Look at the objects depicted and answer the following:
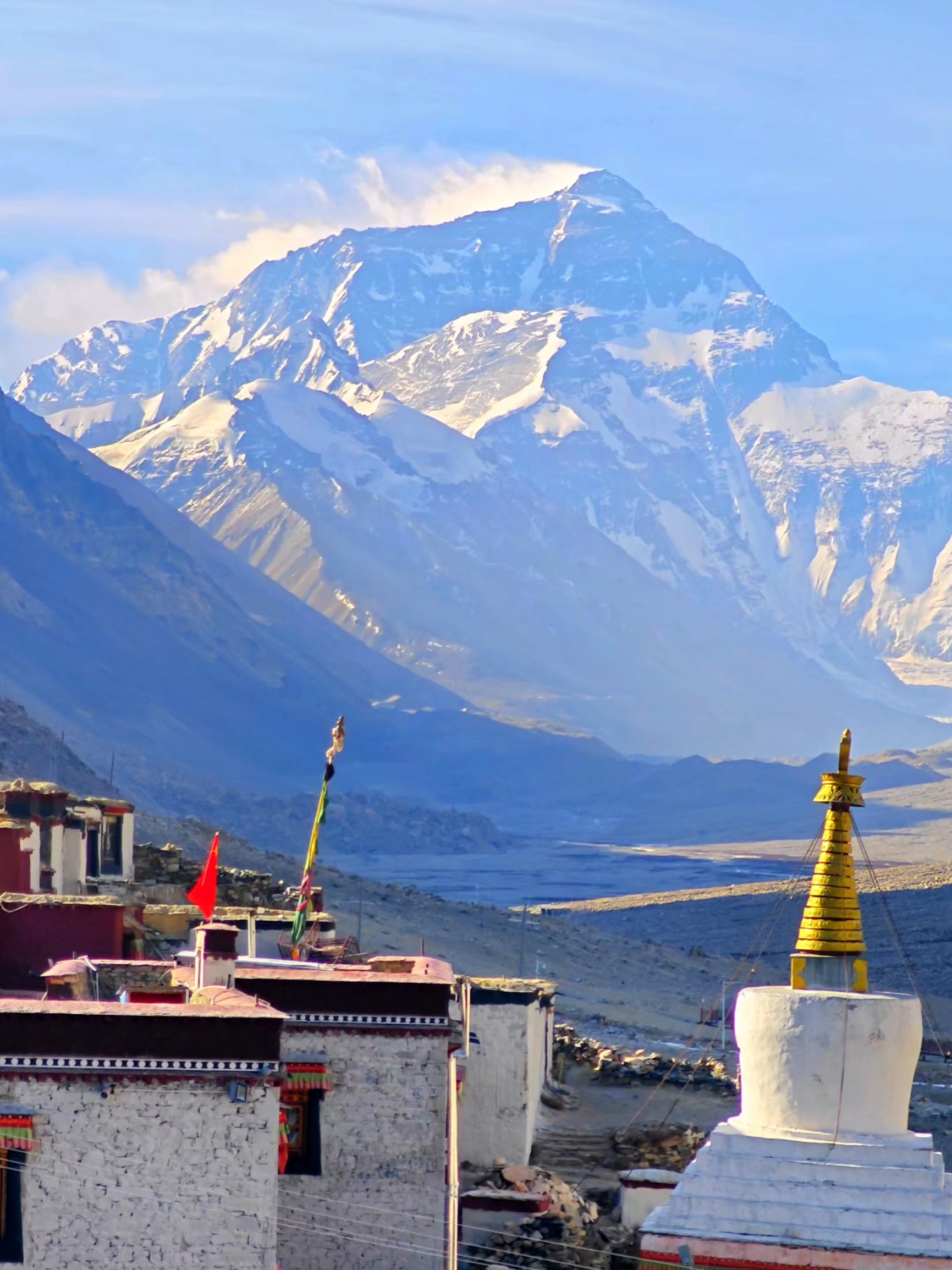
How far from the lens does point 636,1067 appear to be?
3619 centimetres

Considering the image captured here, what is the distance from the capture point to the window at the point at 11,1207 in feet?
55.3

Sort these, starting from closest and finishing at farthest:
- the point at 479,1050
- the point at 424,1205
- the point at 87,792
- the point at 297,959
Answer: the point at 424,1205 < the point at 297,959 < the point at 479,1050 < the point at 87,792

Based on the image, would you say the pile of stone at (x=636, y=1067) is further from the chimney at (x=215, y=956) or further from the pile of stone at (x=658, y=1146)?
the chimney at (x=215, y=956)

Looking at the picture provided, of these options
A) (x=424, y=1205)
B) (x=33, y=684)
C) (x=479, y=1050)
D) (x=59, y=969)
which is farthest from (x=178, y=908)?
(x=33, y=684)

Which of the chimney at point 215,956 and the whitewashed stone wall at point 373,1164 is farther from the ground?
the chimney at point 215,956

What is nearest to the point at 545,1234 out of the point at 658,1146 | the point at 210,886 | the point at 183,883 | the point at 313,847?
the point at 313,847

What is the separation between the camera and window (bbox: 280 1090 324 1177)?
19.0 m

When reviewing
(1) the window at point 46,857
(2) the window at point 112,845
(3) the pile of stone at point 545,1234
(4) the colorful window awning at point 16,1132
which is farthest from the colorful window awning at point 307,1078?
(2) the window at point 112,845

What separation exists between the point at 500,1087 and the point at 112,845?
44.4 ft

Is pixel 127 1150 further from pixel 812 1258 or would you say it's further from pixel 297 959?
pixel 297 959

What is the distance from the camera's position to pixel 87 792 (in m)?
117

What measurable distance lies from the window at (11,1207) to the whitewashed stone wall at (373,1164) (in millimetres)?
2659

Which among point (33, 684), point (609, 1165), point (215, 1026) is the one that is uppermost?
point (33, 684)

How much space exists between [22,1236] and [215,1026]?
2014 millimetres
